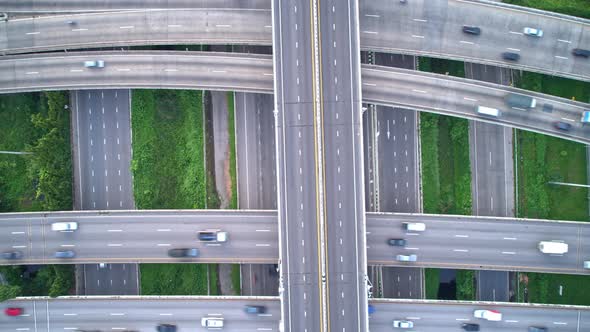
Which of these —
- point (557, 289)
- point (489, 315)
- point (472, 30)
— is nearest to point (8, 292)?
point (489, 315)

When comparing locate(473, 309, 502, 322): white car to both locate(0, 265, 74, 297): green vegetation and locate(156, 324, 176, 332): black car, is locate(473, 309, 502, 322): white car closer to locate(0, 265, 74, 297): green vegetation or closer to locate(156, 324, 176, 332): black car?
locate(156, 324, 176, 332): black car

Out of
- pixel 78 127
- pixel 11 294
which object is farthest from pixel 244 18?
pixel 11 294

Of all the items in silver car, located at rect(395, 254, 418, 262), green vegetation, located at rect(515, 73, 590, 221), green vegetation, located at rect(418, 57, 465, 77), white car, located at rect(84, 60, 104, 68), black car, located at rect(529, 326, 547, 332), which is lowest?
black car, located at rect(529, 326, 547, 332)

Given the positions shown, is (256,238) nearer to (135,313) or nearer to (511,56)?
(135,313)

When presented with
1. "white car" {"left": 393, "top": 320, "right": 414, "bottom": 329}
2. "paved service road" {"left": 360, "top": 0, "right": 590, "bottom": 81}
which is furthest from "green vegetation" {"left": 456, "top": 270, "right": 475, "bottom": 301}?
"paved service road" {"left": 360, "top": 0, "right": 590, "bottom": 81}

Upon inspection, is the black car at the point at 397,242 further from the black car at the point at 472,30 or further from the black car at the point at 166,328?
the black car at the point at 166,328

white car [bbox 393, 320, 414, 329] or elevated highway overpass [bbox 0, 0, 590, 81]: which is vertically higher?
elevated highway overpass [bbox 0, 0, 590, 81]

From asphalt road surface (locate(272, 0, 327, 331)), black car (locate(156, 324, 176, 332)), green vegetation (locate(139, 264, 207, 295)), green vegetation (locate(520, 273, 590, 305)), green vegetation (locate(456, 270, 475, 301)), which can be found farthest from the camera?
green vegetation (locate(139, 264, 207, 295))
